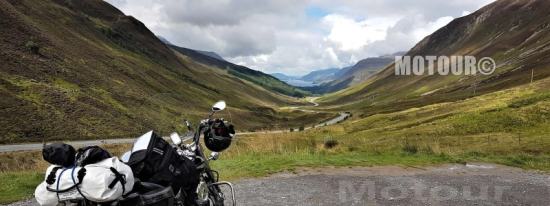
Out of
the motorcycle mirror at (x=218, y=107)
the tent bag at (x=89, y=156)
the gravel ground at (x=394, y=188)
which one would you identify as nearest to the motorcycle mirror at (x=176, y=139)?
the motorcycle mirror at (x=218, y=107)

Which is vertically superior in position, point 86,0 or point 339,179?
point 86,0

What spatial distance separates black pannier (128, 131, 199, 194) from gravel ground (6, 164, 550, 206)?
5.17 m

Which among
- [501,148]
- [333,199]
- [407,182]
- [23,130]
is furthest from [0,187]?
[23,130]

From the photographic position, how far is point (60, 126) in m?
61.5

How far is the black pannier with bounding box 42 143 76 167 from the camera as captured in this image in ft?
18.2

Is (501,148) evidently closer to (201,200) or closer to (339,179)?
(339,179)

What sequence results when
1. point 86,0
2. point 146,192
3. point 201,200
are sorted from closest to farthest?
point 146,192
point 201,200
point 86,0

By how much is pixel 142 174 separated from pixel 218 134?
128cm

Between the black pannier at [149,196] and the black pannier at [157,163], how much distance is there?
137 mm

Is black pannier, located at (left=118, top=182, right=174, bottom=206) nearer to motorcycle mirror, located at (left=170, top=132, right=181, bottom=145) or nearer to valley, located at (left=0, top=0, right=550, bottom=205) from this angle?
motorcycle mirror, located at (left=170, top=132, right=181, bottom=145)

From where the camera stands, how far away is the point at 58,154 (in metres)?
5.57

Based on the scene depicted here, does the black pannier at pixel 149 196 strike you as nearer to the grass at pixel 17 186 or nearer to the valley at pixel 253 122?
the valley at pixel 253 122

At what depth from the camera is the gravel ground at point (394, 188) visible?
12.3 metres

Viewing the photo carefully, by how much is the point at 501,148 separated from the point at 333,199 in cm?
2675
